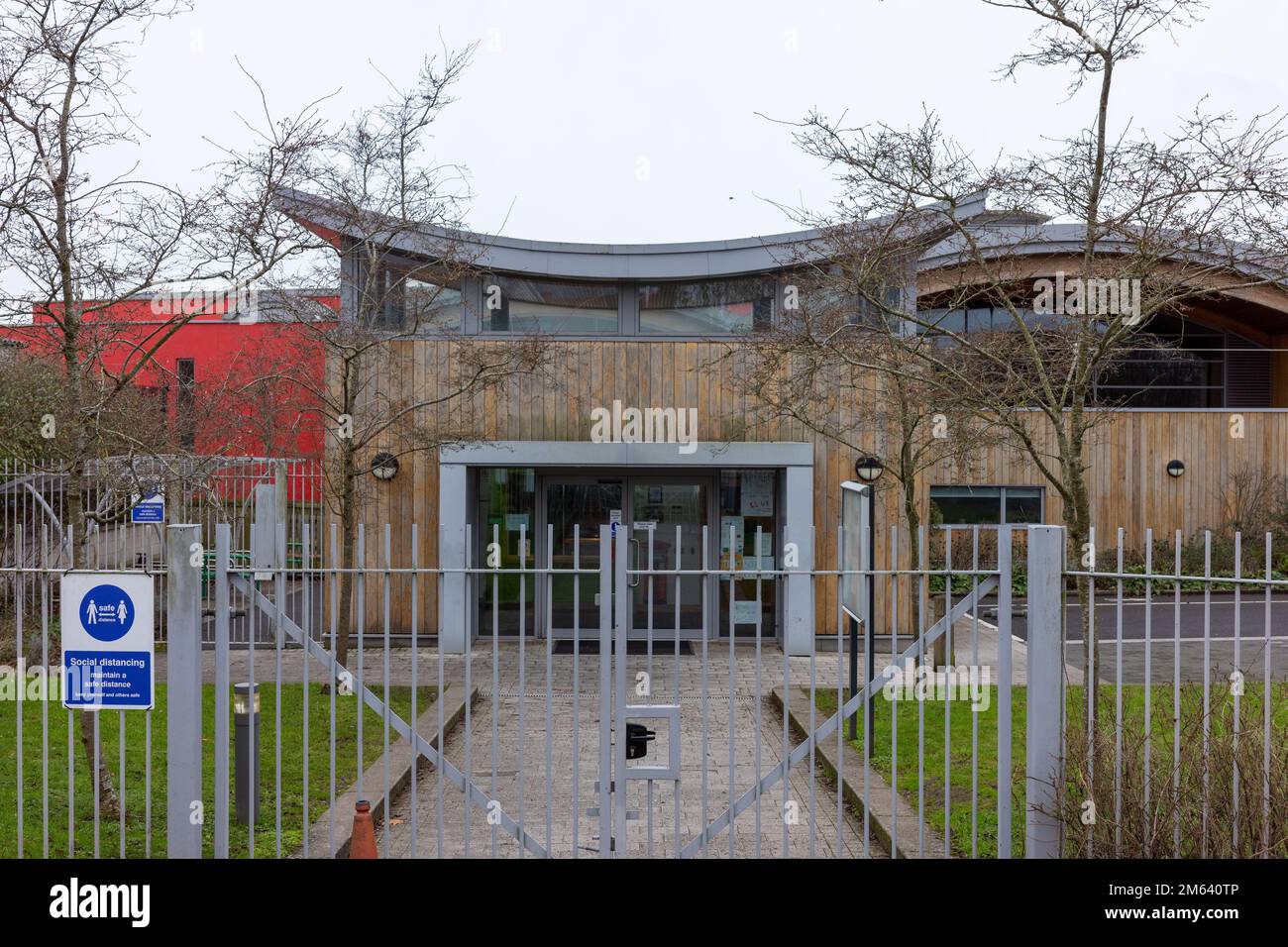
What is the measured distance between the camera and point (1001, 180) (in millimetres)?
7195

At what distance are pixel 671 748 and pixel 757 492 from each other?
11.3 m

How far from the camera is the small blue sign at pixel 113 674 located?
18.2 ft

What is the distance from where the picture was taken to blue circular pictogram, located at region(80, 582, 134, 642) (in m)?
5.55

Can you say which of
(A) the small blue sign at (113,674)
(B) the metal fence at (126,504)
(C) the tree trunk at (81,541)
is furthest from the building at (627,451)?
(A) the small blue sign at (113,674)

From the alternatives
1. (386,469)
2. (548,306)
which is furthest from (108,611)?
(548,306)

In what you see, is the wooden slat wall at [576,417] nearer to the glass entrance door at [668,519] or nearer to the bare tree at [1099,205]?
the glass entrance door at [668,519]

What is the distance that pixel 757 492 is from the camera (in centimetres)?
1664

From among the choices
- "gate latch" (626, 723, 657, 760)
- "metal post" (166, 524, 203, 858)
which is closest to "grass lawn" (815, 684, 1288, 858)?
"gate latch" (626, 723, 657, 760)

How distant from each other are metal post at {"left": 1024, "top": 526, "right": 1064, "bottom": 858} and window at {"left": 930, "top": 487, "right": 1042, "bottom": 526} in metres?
17.8

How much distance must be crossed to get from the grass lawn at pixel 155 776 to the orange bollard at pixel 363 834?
441 millimetres

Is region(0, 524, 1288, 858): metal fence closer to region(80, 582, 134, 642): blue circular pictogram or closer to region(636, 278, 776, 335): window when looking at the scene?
region(80, 582, 134, 642): blue circular pictogram
